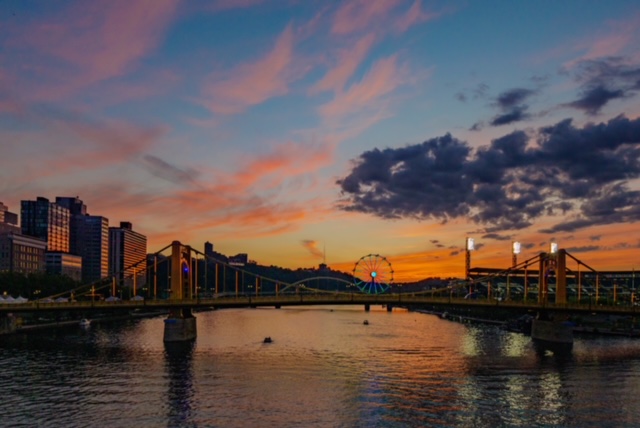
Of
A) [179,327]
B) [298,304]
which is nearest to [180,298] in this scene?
[179,327]

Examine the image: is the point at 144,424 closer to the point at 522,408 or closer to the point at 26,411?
the point at 26,411

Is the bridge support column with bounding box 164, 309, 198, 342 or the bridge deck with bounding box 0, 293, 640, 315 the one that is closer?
the bridge deck with bounding box 0, 293, 640, 315

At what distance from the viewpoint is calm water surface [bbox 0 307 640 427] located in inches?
2378

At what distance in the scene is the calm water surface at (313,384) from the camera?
60406 mm

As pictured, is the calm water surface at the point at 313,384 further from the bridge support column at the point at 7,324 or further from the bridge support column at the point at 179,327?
the bridge support column at the point at 7,324

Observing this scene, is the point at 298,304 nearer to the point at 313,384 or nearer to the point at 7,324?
the point at 313,384

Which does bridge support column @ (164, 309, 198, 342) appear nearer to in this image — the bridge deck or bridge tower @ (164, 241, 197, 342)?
bridge tower @ (164, 241, 197, 342)

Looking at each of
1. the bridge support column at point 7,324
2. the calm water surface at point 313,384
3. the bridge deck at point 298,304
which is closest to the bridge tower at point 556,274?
the bridge deck at point 298,304

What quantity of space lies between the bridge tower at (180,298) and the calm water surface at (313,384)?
6.02m

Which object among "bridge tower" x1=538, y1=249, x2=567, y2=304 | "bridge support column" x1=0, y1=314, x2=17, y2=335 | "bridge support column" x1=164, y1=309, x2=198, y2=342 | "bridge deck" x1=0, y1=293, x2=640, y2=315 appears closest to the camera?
"bridge deck" x1=0, y1=293, x2=640, y2=315

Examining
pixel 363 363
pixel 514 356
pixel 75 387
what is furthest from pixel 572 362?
pixel 75 387

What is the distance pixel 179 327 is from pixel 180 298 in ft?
21.5

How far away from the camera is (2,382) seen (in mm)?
77562

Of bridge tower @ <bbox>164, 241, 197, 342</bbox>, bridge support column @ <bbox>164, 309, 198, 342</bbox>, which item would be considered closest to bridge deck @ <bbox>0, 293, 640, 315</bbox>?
bridge support column @ <bbox>164, 309, 198, 342</bbox>
